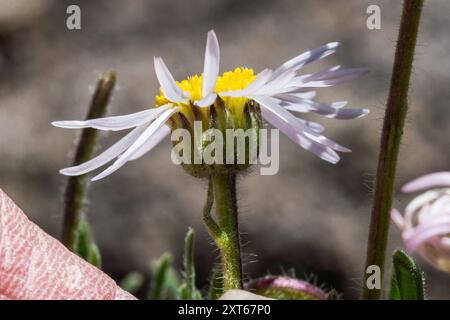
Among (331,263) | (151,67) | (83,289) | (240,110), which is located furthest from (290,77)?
(151,67)

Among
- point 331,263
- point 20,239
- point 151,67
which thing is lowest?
point 331,263

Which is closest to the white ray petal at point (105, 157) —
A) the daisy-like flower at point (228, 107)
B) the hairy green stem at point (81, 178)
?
the daisy-like flower at point (228, 107)

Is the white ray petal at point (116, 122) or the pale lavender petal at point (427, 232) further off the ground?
the white ray petal at point (116, 122)

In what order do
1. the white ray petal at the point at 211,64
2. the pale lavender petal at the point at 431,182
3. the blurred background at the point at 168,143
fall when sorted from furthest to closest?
the blurred background at the point at 168,143
the pale lavender petal at the point at 431,182
the white ray petal at the point at 211,64

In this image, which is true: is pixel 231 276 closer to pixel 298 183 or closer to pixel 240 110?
pixel 240 110

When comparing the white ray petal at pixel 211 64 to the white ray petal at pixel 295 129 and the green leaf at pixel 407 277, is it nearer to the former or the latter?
the white ray petal at pixel 295 129

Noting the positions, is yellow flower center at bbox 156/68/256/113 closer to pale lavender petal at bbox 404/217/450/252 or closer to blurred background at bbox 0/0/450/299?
pale lavender petal at bbox 404/217/450/252
